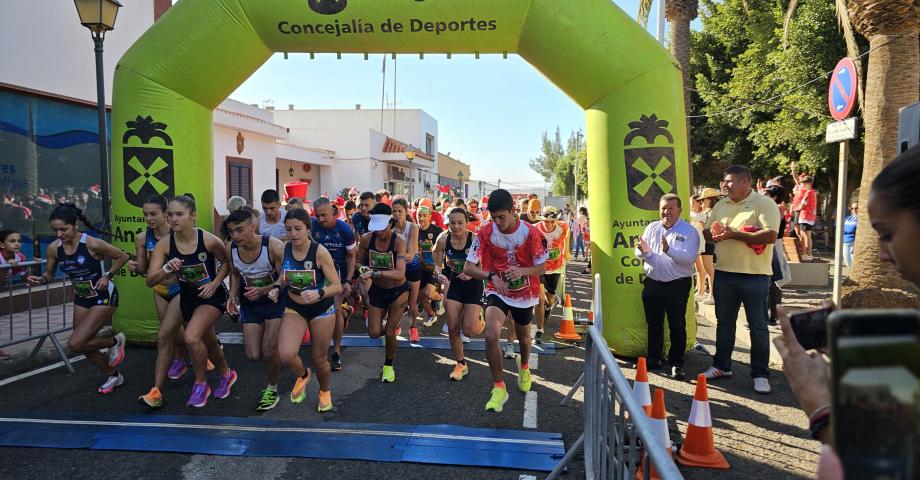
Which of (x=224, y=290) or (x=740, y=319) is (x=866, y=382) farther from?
(x=740, y=319)

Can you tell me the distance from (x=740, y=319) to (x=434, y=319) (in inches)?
180

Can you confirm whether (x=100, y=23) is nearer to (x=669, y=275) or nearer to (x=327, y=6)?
(x=327, y=6)

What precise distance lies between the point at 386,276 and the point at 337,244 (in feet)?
3.47

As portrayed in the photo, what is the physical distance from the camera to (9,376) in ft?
19.8

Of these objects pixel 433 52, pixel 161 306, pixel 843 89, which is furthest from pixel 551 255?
pixel 161 306

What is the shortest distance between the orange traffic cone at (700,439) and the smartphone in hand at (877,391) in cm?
353

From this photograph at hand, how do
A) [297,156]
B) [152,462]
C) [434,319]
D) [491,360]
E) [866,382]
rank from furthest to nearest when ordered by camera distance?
[297,156], [434,319], [491,360], [152,462], [866,382]

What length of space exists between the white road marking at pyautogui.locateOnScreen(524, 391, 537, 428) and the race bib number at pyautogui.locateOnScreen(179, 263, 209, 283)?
10.7 feet

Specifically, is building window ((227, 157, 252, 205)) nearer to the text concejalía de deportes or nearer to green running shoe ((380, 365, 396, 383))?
the text concejalía de deportes

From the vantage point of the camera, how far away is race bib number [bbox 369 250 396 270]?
623 centimetres

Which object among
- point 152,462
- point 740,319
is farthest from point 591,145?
point 152,462

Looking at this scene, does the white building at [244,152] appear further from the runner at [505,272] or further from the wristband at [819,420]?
the wristband at [819,420]

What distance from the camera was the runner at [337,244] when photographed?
6.46m

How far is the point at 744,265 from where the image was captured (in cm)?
570
